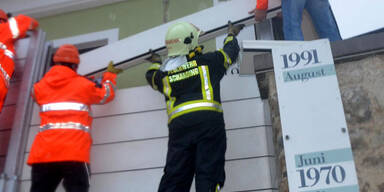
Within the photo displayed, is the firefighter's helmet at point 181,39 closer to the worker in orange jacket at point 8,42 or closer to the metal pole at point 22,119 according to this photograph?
the worker in orange jacket at point 8,42

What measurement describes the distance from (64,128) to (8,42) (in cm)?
129

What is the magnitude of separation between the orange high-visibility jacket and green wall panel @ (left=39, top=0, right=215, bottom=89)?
0.94 metres

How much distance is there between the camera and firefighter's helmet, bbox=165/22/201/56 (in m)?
3.39

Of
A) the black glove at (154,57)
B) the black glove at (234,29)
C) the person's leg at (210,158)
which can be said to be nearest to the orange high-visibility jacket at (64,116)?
the black glove at (154,57)

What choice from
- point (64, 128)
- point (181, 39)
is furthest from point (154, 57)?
point (64, 128)

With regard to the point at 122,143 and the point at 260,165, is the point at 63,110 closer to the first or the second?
the point at 122,143

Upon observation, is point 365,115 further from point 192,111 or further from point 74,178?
point 74,178

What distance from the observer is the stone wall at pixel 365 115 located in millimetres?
2525

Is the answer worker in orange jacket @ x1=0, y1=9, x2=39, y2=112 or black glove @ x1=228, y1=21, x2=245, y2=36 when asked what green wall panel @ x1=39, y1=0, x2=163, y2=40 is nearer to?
worker in orange jacket @ x1=0, y1=9, x2=39, y2=112

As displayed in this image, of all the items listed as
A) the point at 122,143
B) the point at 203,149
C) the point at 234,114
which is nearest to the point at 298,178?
the point at 203,149

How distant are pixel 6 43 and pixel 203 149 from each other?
7.88ft

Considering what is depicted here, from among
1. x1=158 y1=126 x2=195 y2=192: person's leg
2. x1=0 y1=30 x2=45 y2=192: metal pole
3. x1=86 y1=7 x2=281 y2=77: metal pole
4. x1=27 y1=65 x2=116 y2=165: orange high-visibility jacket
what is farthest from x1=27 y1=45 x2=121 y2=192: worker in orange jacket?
x1=158 y1=126 x2=195 y2=192: person's leg

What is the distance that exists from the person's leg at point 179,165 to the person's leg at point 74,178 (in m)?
0.77

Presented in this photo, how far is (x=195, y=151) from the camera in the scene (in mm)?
3057
